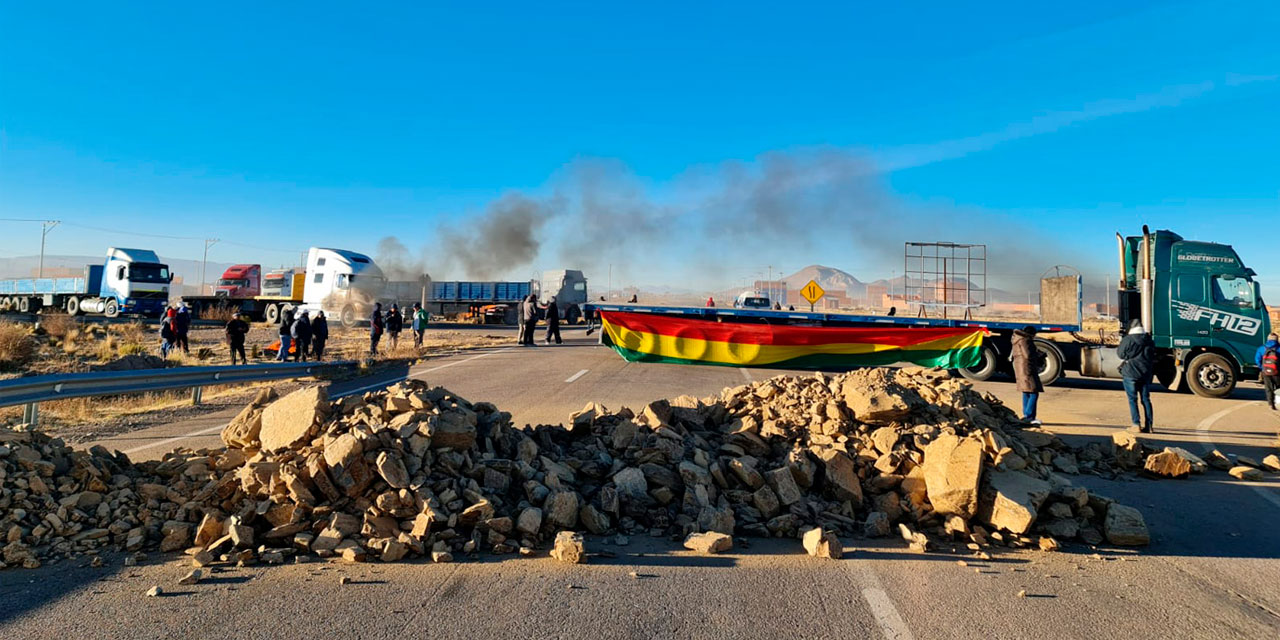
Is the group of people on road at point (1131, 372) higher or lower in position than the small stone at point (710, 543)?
higher

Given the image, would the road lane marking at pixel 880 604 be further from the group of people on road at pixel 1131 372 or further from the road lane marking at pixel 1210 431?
the group of people on road at pixel 1131 372

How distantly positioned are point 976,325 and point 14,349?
24.6 metres

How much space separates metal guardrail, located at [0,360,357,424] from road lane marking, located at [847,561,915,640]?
8675 millimetres

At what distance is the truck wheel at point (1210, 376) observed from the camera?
13125 millimetres

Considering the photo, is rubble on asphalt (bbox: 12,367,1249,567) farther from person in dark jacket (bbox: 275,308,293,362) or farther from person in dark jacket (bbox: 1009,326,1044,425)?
person in dark jacket (bbox: 275,308,293,362)

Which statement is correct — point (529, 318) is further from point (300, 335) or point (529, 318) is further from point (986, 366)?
point (986, 366)

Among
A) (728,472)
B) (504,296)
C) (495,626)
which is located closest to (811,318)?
(728,472)

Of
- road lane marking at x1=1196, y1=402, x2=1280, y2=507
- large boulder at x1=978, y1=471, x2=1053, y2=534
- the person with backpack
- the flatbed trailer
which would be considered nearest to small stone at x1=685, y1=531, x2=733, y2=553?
large boulder at x1=978, y1=471, x2=1053, y2=534

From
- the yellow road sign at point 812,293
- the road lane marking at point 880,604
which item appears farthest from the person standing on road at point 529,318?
the road lane marking at point 880,604

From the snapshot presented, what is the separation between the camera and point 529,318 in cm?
2277

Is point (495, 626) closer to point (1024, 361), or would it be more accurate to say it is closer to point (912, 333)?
point (1024, 361)

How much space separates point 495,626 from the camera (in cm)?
334

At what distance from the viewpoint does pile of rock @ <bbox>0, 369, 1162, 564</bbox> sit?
4.38 meters

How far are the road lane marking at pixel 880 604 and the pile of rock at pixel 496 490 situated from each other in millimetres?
287
